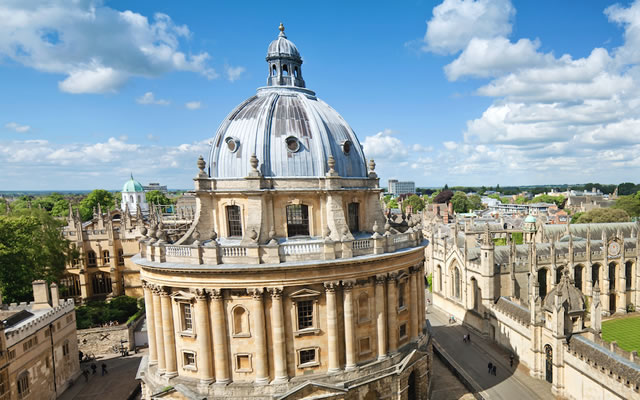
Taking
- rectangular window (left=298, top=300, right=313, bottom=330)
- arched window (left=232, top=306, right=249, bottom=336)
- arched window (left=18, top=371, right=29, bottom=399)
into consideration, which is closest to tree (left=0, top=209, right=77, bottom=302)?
arched window (left=18, top=371, right=29, bottom=399)

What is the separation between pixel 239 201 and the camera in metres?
26.7

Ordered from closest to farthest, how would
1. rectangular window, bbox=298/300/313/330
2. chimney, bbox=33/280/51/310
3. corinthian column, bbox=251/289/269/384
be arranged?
1. corinthian column, bbox=251/289/269/384
2. rectangular window, bbox=298/300/313/330
3. chimney, bbox=33/280/51/310

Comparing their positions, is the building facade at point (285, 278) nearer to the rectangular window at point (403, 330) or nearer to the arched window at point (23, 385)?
the rectangular window at point (403, 330)

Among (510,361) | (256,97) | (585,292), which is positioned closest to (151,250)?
(256,97)

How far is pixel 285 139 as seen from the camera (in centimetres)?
2708

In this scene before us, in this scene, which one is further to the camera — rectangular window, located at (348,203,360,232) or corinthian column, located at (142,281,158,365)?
rectangular window, located at (348,203,360,232)

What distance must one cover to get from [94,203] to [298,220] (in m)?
121

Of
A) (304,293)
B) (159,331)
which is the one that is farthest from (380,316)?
(159,331)

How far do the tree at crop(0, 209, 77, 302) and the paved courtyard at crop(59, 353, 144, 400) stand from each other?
1253 centimetres

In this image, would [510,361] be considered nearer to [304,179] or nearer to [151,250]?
[304,179]

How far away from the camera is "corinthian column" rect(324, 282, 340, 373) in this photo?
23.9 m

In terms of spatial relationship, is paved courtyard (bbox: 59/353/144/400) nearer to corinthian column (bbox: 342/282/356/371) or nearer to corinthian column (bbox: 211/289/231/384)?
A: corinthian column (bbox: 211/289/231/384)

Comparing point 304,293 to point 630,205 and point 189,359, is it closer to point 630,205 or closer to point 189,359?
point 189,359

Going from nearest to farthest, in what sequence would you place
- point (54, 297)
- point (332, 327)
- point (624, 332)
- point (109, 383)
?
point (332, 327)
point (54, 297)
point (109, 383)
point (624, 332)
